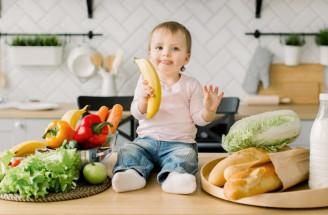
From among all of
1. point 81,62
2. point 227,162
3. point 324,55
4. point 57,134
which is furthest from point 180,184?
point 324,55

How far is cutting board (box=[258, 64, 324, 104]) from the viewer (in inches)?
132

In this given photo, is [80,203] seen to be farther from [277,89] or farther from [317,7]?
[317,7]

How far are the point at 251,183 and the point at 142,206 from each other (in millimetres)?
254

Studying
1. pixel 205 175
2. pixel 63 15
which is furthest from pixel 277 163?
pixel 63 15

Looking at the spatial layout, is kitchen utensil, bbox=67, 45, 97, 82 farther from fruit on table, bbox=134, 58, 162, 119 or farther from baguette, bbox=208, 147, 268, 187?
baguette, bbox=208, 147, 268, 187

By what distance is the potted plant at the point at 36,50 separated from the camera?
328cm

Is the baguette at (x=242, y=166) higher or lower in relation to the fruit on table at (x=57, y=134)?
lower

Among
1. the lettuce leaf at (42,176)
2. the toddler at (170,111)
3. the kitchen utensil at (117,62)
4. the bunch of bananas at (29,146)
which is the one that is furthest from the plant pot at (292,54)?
the lettuce leaf at (42,176)

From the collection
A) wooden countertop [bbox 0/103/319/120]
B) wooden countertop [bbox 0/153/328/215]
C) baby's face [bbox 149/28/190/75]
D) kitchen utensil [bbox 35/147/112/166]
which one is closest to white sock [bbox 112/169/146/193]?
wooden countertop [bbox 0/153/328/215]

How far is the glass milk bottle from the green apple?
20.9 inches

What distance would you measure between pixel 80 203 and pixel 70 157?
0.46ft

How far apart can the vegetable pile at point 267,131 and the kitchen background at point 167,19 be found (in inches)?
80.7

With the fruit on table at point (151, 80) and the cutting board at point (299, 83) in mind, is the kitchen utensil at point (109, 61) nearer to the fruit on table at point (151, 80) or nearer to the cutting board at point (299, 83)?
the cutting board at point (299, 83)

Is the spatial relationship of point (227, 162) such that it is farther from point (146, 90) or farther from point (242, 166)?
point (146, 90)
